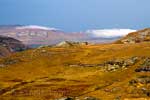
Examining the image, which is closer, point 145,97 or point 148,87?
point 145,97

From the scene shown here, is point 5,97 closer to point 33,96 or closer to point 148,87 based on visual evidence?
point 33,96

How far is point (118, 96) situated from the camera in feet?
603

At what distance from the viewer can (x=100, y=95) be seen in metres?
187

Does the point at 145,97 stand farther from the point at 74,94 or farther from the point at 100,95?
the point at 74,94

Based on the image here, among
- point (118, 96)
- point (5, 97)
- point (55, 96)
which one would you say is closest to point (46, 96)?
point (55, 96)

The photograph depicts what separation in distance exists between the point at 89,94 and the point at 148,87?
26375 mm

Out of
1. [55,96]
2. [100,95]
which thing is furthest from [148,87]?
[55,96]

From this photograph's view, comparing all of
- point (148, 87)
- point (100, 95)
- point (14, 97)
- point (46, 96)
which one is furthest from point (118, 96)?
point (14, 97)

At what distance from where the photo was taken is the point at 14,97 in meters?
197

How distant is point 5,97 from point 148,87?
6155 cm

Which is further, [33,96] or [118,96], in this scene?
[33,96]

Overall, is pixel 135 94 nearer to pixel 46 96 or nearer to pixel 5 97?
pixel 46 96

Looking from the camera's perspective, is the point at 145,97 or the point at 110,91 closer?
the point at 145,97

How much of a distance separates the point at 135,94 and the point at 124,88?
982 centimetres
